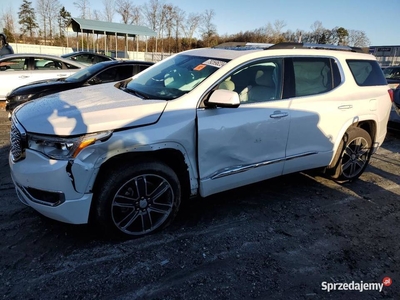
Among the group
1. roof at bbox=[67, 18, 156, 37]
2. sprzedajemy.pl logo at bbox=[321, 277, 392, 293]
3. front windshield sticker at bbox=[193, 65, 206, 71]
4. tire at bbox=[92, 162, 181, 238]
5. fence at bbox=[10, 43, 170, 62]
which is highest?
roof at bbox=[67, 18, 156, 37]

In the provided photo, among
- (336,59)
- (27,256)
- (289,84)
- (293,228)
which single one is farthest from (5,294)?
(336,59)

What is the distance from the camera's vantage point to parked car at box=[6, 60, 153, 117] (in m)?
6.46

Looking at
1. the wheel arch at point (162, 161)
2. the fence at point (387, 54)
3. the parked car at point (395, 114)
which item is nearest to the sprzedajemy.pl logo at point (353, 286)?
the wheel arch at point (162, 161)

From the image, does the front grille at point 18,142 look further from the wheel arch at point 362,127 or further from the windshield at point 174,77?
the wheel arch at point 362,127

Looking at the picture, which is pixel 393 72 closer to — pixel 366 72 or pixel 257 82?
pixel 366 72

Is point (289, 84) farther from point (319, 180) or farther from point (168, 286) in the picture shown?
point (168, 286)

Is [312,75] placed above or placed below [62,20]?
below

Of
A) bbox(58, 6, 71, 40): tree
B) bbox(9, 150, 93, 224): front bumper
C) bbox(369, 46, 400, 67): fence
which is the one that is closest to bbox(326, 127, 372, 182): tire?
bbox(9, 150, 93, 224): front bumper

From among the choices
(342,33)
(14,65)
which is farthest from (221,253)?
(342,33)

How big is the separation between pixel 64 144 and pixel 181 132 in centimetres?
101

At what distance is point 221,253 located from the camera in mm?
2898

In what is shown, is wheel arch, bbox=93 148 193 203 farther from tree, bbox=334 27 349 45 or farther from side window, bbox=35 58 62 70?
tree, bbox=334 27 349 45

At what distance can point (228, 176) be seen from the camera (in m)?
3.31

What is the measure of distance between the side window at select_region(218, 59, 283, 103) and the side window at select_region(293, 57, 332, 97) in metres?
0.27
